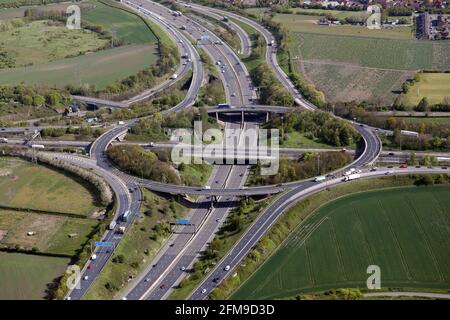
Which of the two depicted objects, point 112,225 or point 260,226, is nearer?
point 112,225

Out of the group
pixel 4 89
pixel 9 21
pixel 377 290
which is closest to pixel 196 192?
pixel 377 290

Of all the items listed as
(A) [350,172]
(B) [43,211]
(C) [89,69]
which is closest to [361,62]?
(A) [350,172]

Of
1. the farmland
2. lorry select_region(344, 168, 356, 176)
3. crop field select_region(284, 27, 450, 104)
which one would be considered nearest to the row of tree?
lorry select_region(344, 168, 356, 176)

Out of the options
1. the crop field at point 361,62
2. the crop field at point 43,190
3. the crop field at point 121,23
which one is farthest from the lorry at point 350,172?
the crop field at point 121,23

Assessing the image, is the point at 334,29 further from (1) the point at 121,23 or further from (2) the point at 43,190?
(2) the point at 43,190

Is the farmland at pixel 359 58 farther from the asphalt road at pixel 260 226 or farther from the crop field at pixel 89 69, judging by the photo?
the crop field at pixel 89 69

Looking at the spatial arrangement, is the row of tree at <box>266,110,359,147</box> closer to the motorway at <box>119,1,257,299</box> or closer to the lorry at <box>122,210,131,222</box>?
the motorway at <box>119,1,257,299</box>
